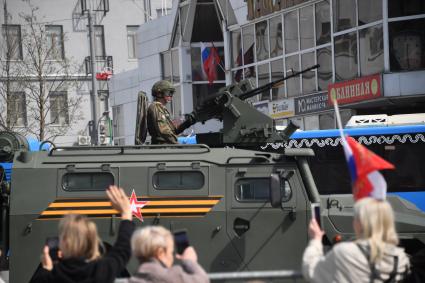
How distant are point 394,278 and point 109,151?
5.16m

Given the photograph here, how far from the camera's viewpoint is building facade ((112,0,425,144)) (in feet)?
85.3

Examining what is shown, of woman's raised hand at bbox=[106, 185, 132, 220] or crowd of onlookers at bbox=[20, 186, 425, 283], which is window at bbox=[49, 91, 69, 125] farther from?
crowd of onlookers at bbox=[20, 186, 425, 283]

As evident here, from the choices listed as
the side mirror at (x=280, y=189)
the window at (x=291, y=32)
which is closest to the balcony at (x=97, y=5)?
the window at (x=291, y=32)

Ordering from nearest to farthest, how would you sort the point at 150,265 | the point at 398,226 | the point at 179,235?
1. the point at 150,265
2. the point at 179,235
3. the point at 398,226

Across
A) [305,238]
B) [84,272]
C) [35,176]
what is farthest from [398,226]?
[84,272]

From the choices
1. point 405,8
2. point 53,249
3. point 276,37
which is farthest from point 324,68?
point 53,249

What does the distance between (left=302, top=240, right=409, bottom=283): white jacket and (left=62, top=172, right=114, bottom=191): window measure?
4.60m

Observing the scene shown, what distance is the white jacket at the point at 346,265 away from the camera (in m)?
5.58

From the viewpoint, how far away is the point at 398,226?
10547mm

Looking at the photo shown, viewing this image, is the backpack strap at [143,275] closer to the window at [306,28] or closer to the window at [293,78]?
the window at [306,28]

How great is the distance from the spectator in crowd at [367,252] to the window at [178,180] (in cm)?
441

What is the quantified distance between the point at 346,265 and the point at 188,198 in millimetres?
4559

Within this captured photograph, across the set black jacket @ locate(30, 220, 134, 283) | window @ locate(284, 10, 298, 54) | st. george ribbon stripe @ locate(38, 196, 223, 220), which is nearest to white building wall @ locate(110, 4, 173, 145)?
window @ locate(284, 10, 298, 54)

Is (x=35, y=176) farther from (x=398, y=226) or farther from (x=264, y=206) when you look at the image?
(x=398, y=226)
